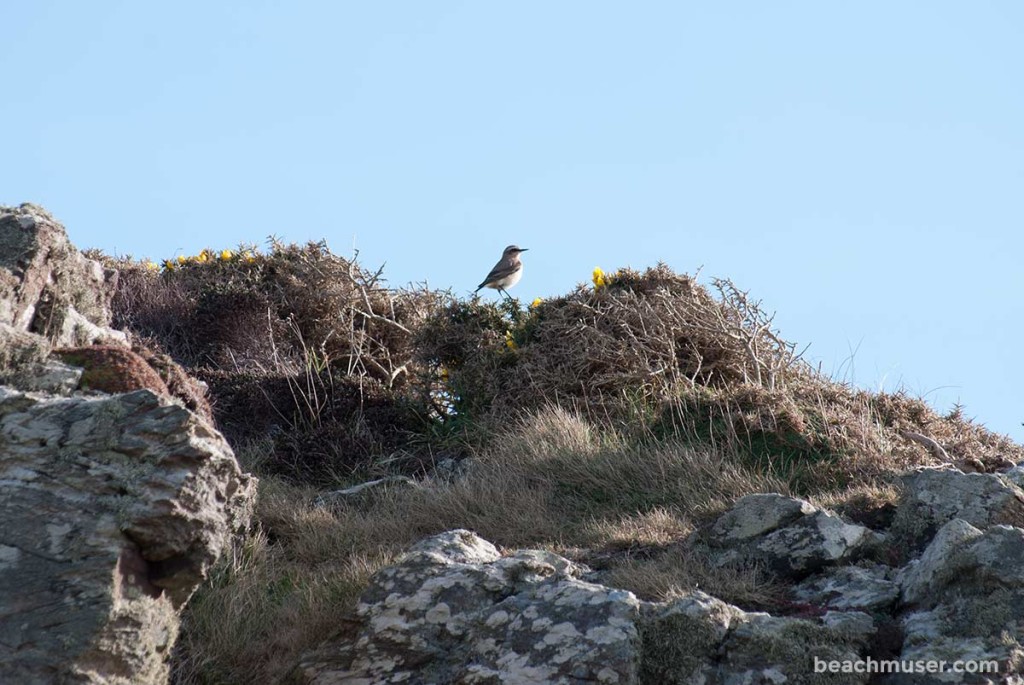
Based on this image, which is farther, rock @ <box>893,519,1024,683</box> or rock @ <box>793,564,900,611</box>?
rock @ <box>793,564,900,611</box>

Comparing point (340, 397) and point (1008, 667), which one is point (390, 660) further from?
point (340, 397)

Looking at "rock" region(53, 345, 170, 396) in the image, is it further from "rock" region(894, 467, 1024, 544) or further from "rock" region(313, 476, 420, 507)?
"rock" region(894, 467, 1024, 544)

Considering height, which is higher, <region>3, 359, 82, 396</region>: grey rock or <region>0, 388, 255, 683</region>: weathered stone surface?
<region>3, 359, 82, 396</region>: grey rock

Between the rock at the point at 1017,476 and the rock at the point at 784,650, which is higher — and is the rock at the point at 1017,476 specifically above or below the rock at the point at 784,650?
above

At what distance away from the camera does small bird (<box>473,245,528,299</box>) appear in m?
13.9

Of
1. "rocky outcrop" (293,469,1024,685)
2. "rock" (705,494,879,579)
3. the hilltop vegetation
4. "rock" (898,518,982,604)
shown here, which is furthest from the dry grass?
"rock" (898,518,982,604)

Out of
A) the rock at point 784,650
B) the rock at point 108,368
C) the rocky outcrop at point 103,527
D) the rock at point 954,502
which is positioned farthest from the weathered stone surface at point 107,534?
the rock at point 954,502

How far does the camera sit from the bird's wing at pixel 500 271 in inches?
548

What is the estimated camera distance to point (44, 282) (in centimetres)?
715

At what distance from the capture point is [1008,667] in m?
4.89

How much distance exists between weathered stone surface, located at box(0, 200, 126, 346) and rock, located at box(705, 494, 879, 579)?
4078mm

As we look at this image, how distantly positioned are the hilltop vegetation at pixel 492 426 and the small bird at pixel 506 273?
0.96 meters

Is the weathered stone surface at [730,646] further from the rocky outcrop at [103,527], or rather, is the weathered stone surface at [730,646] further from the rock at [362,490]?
the rock at [362,490]

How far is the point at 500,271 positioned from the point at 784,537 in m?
7.92
